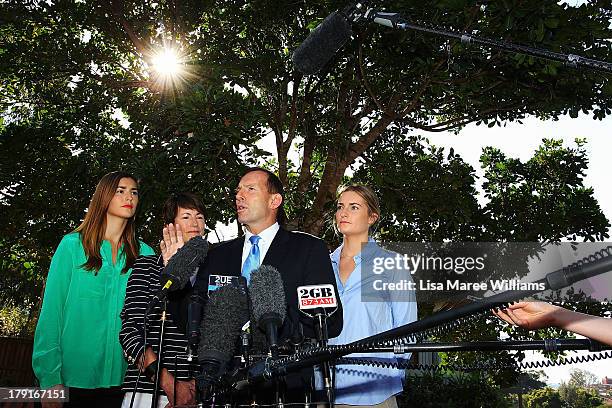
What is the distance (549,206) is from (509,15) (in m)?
7.13

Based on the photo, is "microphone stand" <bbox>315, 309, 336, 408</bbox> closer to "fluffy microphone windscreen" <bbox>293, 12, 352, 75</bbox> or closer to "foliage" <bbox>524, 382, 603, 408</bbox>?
"fluffy microphone windscreen" <bbox>293, 12, 352, 75</bbox>

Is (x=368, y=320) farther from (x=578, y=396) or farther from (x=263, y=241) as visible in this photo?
(x=578, y=396)

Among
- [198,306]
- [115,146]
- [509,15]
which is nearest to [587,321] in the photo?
[198,306]

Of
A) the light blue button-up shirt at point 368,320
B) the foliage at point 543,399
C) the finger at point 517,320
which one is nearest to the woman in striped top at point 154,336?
the light blue button-up shirt at point 368,320

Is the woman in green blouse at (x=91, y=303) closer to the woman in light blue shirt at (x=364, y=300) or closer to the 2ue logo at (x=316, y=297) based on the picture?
the woman in light blue shirt at (x=364, y=300)

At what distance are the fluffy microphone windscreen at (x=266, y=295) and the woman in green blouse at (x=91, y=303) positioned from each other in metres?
1.83

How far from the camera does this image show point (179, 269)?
268 centimetres

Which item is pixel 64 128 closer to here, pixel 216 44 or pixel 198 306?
pixel 216 44

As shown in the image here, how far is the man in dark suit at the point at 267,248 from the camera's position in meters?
3.23

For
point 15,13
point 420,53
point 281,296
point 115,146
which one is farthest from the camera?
point 15,13

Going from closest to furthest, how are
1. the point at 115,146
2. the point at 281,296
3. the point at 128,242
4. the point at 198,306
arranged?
the point at 281,296, the point at 198,306, the point at 128,242, the point at 115,146

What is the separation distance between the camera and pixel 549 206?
41.1ft

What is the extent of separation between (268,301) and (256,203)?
148 centimetres
